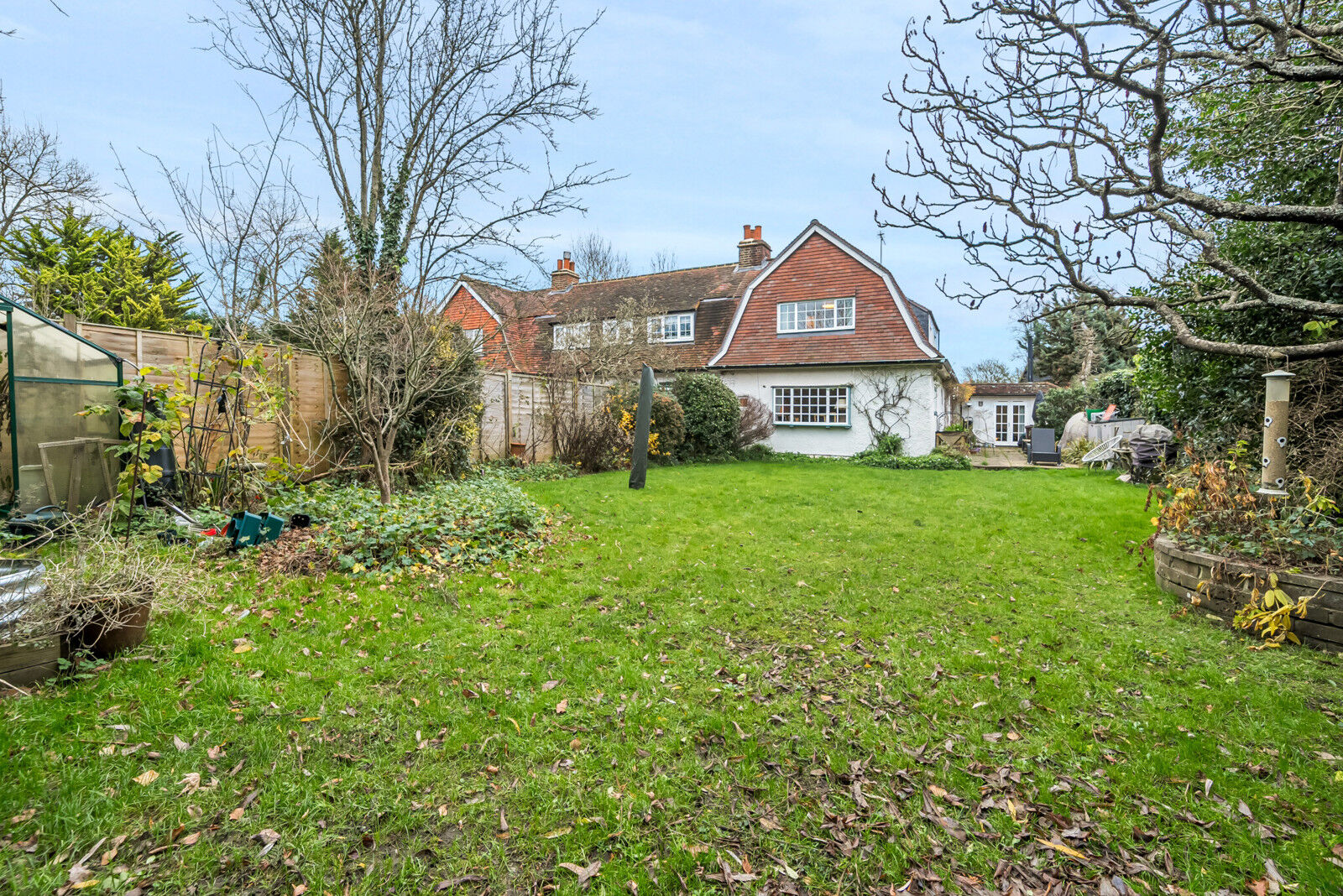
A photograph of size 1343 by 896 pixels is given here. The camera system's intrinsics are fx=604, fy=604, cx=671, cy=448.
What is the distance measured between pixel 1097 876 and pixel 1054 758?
2.57ft

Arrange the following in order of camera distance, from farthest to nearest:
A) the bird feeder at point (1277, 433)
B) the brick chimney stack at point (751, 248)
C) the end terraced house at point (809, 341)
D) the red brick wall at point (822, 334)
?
the brick chimney stack at point (751, 248)
the red brick wall at point (822, 334)
the end terraced house at point (809, 341)
the bird feeder at point (1277, 433)

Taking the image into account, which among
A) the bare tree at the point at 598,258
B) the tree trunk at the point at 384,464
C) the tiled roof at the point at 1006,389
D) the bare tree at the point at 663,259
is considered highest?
the bare tree at the point at 663,259

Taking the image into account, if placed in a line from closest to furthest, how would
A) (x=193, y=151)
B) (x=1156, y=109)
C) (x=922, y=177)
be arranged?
Answer: (x=1156, y=109)
(x=922, y=177)
(x=193, y=151)

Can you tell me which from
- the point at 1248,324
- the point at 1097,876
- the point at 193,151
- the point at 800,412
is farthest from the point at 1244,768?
the point at 800,412

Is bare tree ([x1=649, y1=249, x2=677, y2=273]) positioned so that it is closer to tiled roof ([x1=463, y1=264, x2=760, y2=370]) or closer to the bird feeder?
tiled roof ([x1=463, y1=264, x2=760, y2=370])

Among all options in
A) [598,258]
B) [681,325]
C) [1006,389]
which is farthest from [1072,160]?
[598,258]

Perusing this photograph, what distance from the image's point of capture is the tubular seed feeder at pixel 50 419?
5637 mm

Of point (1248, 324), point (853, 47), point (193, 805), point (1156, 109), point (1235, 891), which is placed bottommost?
point (1235, 891)

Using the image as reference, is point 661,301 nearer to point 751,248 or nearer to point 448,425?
point 751,248

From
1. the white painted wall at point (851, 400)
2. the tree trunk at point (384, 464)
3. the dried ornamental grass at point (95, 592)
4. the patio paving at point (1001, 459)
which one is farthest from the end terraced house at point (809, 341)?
the dried ornamental grass at point (95, 592)

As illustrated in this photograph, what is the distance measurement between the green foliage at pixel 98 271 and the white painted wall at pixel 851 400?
54.2 ft

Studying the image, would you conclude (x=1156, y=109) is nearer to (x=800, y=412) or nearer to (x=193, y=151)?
(x=193, y=151)

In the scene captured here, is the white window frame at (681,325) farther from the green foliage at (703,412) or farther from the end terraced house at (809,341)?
the green foliage at (703,412)

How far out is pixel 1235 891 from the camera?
7.16ft
